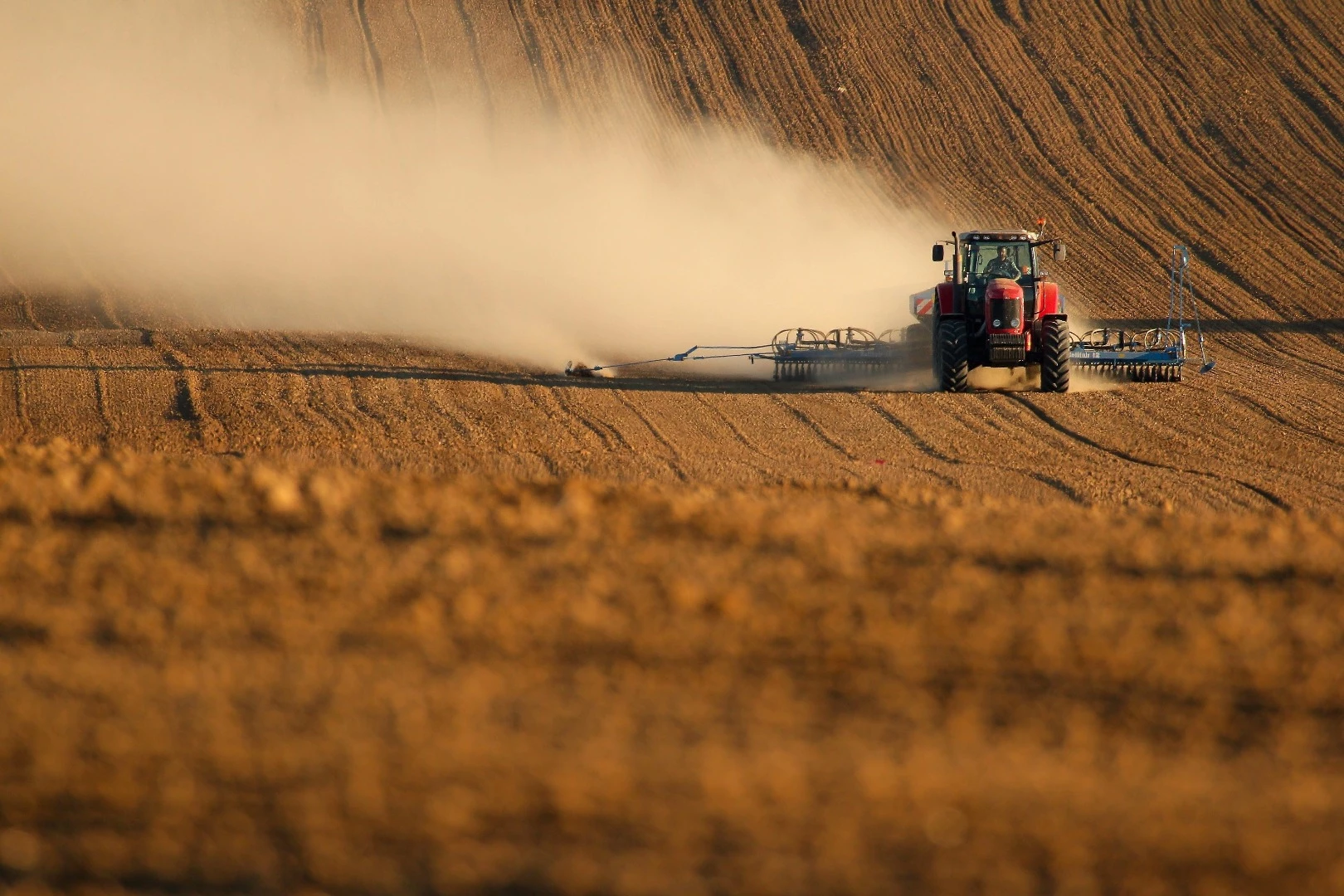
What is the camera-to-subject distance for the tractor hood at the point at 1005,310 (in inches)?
756

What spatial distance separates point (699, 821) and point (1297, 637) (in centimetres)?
379

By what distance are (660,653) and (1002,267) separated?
1481cm

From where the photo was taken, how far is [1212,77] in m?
40.0

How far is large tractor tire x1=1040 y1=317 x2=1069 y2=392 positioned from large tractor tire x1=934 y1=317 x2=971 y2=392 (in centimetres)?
107

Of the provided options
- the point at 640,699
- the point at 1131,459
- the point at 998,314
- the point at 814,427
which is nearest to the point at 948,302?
the point at 998,314

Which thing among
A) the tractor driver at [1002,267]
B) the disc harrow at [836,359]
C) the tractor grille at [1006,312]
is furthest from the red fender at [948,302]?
the disc harrow at [836,359]

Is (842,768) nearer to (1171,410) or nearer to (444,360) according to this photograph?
(1171,410)

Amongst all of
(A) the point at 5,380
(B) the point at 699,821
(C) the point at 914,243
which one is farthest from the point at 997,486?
(C) the point at 914,243

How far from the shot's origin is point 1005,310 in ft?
63.1

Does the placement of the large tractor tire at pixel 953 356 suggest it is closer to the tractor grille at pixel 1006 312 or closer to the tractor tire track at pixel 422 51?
the tractor grille at pixel 1006 312

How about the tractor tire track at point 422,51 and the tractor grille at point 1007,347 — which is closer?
the tractor grille at point 1007,347

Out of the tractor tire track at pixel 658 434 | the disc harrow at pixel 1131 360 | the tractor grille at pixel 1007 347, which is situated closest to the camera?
the tractor tire track at pixel 658 434

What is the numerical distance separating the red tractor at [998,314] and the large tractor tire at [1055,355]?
1 cm

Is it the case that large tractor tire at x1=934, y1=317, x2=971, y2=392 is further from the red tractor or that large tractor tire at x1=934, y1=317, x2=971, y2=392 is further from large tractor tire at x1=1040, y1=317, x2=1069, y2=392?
large tractor tire at x1=1040, y1=317, x2=1069, y2=392
